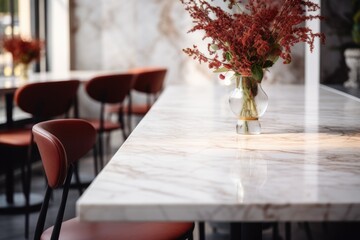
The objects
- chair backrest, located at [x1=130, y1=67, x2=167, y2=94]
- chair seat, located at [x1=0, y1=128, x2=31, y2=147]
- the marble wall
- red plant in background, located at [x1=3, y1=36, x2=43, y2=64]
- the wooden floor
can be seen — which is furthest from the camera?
the marble wall

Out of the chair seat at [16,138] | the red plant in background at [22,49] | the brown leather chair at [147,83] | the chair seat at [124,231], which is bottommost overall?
the chair seat at [124,231]

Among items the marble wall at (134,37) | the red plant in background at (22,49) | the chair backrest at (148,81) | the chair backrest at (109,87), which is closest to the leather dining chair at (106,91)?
the chair backrest at (109,87)

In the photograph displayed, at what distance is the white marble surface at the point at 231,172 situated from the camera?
130 centimetres

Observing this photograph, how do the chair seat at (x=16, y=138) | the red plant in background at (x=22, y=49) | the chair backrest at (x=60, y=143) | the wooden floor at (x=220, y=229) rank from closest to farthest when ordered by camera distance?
the chair backrest at (x=60, y=143), the wooden floor at (x=220, y=229), the chair seat at (x=16, y=138), the red plant in background at (x=22, y=49)

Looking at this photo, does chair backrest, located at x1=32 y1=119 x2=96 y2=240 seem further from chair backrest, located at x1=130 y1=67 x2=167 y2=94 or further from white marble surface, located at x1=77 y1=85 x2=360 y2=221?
chair backrest, located at x1=130 y1=67 x2=167 y2=94

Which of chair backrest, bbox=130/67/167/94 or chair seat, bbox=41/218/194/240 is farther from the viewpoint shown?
chair backrest, bbox=130/67/167/94

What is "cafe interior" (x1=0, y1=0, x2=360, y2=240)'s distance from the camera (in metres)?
1.35

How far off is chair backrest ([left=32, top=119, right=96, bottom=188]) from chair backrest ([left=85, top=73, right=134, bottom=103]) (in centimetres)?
287

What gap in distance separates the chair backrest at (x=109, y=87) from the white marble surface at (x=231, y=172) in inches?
101

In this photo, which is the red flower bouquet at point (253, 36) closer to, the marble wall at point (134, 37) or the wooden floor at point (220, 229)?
the wooden floor at point (220, 229)

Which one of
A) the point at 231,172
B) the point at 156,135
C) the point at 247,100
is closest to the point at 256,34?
the point at 247,100

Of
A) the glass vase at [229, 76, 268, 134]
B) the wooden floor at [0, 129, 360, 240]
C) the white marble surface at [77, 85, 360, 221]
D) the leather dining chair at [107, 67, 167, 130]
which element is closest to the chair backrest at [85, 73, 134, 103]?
the leather dining chair at [107, 67, 167, 130]

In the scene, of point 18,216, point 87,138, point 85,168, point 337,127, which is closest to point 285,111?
point 337,127

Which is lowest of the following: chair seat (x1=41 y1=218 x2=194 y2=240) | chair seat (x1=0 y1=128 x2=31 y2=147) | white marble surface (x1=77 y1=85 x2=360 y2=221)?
chair seat (x1=41 y1=218 x2=194 y2=240)
